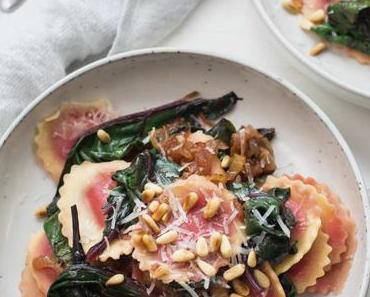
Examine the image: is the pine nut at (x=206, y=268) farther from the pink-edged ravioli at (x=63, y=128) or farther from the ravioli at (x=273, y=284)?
the pink-edged ravioli at (x=63, y=128)

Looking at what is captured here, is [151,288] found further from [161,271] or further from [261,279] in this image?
[261,279]

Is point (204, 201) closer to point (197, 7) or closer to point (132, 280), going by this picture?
point (132, 280)

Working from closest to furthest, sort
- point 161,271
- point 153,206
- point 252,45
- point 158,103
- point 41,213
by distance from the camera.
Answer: point 161,271 < point 153,206 < point 41,213 < point 158,103 < point 252,45

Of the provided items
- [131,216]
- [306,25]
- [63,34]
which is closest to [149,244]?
[131,216]

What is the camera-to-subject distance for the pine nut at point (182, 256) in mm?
2377

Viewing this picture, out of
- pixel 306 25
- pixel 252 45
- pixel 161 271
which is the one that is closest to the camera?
pixel 161 271

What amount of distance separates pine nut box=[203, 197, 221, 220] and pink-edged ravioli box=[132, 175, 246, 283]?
14 millimetres

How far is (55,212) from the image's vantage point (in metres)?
2.67

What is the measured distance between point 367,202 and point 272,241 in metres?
0.33

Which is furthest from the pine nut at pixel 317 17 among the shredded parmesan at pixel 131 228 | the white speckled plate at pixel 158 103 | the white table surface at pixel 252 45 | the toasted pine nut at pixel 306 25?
the shredded parmesan at pixel 131 228

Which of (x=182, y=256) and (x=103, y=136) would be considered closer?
(x=182, y=256)

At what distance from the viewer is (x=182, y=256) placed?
2377mm

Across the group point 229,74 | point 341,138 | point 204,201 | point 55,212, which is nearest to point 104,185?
point 55,212

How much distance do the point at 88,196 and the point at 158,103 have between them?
0.42 m
